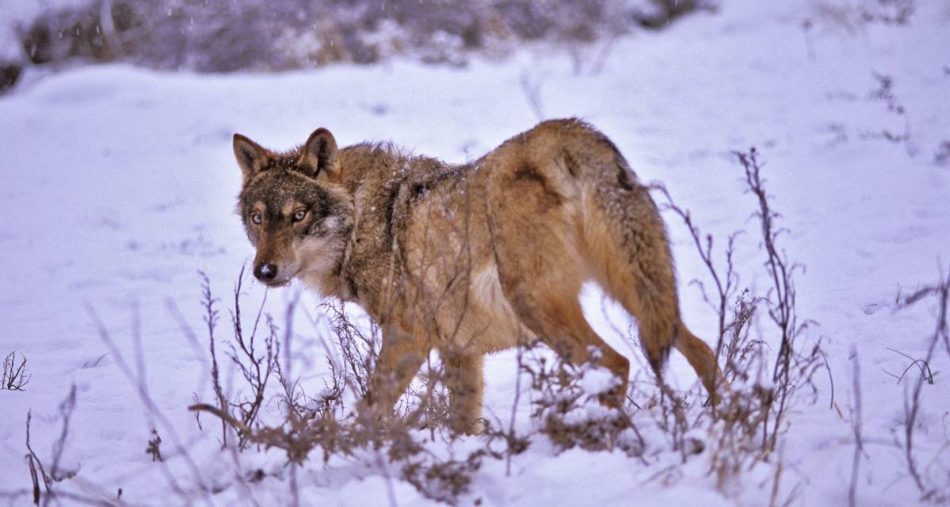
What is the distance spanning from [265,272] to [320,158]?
873mm

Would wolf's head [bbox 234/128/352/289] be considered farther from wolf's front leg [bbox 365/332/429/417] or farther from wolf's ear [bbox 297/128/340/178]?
wolf's front leg [bbox 365/332/429/417]

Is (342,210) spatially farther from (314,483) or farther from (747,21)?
(747,21)

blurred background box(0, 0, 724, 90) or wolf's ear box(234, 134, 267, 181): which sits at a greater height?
blurred background box(0, 0, 724, 90)

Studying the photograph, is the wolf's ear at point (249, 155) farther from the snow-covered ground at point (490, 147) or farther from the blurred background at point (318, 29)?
the blurred background at point (318, 29)

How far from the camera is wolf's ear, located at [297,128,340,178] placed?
474cm

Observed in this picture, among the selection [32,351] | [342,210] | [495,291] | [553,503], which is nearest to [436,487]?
[553,503]

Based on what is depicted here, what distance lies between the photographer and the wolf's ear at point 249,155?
16.3 feet

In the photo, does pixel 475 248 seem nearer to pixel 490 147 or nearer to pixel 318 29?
pixel 490 147

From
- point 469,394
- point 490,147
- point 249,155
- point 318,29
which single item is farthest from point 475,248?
point 318,29

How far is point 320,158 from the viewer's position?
4.79 m

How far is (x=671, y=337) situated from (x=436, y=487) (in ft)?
3.90

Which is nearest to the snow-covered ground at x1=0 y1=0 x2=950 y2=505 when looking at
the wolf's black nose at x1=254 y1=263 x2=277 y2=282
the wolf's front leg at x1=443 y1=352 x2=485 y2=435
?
the wolf's front leg at x1=443 y1=352 x2=485 y2=435

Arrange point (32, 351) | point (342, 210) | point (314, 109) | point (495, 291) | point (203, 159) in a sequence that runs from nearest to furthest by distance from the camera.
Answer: point (495, 291) → point (342, 210) → point (32, 351) → point (203, 159) → point (314, 109)

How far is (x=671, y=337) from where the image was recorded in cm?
324
